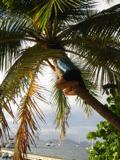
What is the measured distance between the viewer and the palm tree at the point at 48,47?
770cm

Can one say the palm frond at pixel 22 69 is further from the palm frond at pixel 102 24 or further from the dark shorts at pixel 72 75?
the palm frond at pixel 102 24

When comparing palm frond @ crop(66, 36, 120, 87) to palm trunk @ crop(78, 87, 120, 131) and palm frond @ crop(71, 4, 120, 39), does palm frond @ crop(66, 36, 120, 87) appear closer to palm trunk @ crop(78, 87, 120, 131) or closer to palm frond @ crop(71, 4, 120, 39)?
palm frond @ crop(71, 4, 120, 39)

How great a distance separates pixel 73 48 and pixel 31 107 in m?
1.73

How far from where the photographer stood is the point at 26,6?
915 cm

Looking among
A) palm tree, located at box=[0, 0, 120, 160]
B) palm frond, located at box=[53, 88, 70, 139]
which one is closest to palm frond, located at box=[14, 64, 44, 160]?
palm tree, located at box=[0, 0, 120, 160]

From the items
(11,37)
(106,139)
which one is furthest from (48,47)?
(106,139)

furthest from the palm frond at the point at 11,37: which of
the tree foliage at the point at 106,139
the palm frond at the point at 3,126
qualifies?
the tree foliage at the point at 106,139

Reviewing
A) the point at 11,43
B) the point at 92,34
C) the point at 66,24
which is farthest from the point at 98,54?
the point at 11,43

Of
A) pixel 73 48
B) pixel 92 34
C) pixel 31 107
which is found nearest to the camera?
pixel 31 107

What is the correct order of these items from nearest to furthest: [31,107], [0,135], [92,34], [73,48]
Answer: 1. [0,135]
2. [31,107]
3. [92,34]
4. [73,48]

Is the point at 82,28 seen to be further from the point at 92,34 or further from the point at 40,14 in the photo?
the point at 40,14

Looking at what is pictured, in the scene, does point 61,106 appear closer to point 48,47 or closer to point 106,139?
point 106,139

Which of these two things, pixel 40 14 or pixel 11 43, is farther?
pixel 11 43

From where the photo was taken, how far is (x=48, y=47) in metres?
8.59
